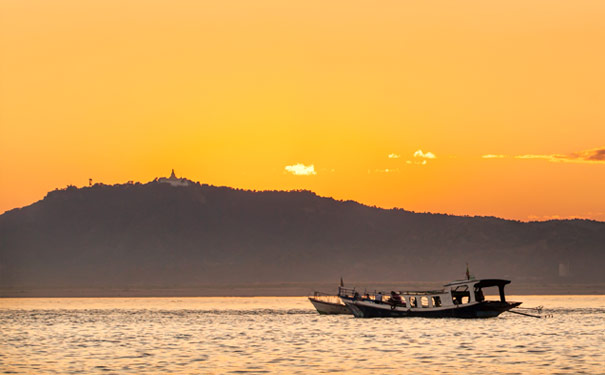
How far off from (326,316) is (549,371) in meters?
91.7

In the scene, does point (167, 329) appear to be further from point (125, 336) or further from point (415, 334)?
point (415, 334)

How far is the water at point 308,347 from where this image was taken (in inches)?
3071

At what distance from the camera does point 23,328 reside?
135375mm

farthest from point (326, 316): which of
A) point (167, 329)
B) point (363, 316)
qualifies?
point (167, 329)

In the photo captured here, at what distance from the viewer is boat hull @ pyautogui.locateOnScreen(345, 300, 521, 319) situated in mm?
138375

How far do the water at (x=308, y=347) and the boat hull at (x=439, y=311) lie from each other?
129 centimetres

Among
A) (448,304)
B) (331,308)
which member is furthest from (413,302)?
(331,308)

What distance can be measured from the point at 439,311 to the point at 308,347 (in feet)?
148

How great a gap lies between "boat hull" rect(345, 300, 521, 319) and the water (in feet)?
4.22

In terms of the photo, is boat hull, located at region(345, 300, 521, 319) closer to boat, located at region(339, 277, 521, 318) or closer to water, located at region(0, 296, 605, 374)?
boat, located at region(339, 277, 521, 318)

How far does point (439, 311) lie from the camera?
139125 millimetres

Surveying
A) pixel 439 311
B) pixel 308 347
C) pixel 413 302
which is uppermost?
pixel 413 302

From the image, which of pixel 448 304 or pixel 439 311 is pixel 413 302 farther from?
pixel 448 304

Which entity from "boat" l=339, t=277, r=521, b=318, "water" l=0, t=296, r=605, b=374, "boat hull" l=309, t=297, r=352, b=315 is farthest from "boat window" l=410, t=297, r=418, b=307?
"boat hull" l=309, t=297, r=352, b=315
